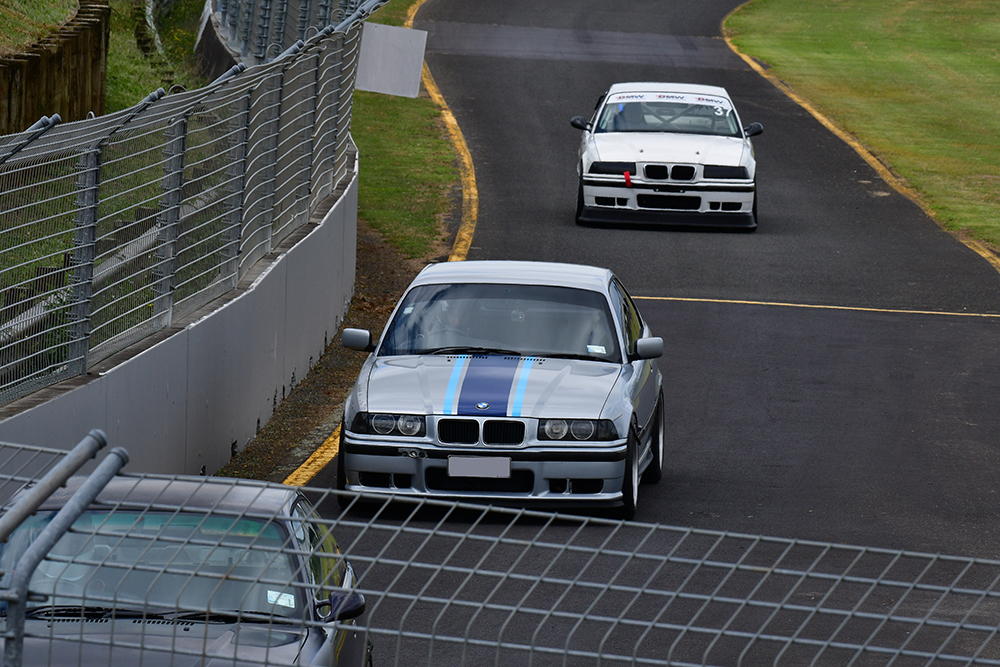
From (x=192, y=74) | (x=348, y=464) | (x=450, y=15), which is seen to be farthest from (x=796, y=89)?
(x=348, y=464)

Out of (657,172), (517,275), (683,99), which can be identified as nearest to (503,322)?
(517,275)

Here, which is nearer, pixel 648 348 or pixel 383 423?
pixel 383 423

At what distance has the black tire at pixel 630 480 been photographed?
8875mm

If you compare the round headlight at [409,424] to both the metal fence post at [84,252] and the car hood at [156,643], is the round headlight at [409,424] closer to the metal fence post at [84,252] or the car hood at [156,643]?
the metal fence post at [84,252]

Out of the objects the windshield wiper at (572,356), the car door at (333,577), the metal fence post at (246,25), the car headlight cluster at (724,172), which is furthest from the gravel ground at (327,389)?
the metal fence post at (246,25)

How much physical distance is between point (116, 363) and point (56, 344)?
47 centimetres

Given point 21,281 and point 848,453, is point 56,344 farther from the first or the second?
point 848,453

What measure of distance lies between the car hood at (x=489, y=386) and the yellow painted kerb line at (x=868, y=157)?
10503 millimetres

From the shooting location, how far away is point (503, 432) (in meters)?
8.74

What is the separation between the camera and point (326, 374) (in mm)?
12922

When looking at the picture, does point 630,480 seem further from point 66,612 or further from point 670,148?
point 670,148

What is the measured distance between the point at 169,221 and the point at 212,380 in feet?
3.57

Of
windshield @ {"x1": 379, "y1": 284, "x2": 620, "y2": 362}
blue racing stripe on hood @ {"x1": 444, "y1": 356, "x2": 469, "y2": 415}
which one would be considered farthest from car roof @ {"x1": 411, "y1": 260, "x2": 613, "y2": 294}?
blue racing stripe on hood @ {"x1": 444, "y1": 356, "x2": 469, "y2": 415}

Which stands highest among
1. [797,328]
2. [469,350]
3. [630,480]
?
[469,350]
